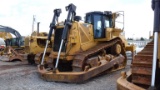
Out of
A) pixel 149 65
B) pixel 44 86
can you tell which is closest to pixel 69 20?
pixel 44 86

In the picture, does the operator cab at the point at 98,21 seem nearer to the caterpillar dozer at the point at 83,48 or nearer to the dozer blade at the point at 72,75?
the caterpillar dozer at the point at 83,48

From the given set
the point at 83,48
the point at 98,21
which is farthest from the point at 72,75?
the point at 98,21

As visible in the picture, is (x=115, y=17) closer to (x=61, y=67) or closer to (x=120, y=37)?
(x=120, y=37)

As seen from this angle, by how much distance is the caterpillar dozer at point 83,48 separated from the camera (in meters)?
6.65

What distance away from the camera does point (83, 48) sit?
301 inches

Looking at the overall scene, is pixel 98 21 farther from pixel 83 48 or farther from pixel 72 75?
pixel 72 75

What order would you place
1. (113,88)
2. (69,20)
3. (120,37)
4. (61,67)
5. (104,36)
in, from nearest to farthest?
(113,88)
(69,20)
(61,67)
(104,36)
(120,37)

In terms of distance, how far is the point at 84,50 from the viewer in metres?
7.68

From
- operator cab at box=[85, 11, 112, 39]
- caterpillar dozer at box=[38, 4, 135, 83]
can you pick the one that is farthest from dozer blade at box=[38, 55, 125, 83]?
operator cab at box=[85, 11, 112, 39]

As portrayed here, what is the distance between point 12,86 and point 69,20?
282cm

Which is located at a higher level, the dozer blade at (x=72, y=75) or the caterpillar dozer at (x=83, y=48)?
the caterpillar dozer at (x=83, y=48)

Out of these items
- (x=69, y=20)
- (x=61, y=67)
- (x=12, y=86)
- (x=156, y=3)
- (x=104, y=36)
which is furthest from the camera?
(x=104, y=36)

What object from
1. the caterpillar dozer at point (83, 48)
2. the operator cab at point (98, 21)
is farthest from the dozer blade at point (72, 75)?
the operator cab at point (98, 21)

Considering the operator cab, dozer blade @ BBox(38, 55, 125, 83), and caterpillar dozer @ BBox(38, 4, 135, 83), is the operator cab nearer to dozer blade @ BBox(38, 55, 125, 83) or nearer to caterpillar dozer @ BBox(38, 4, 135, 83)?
caterpillar dozer @ BBox(38, 4, 135, 83)
